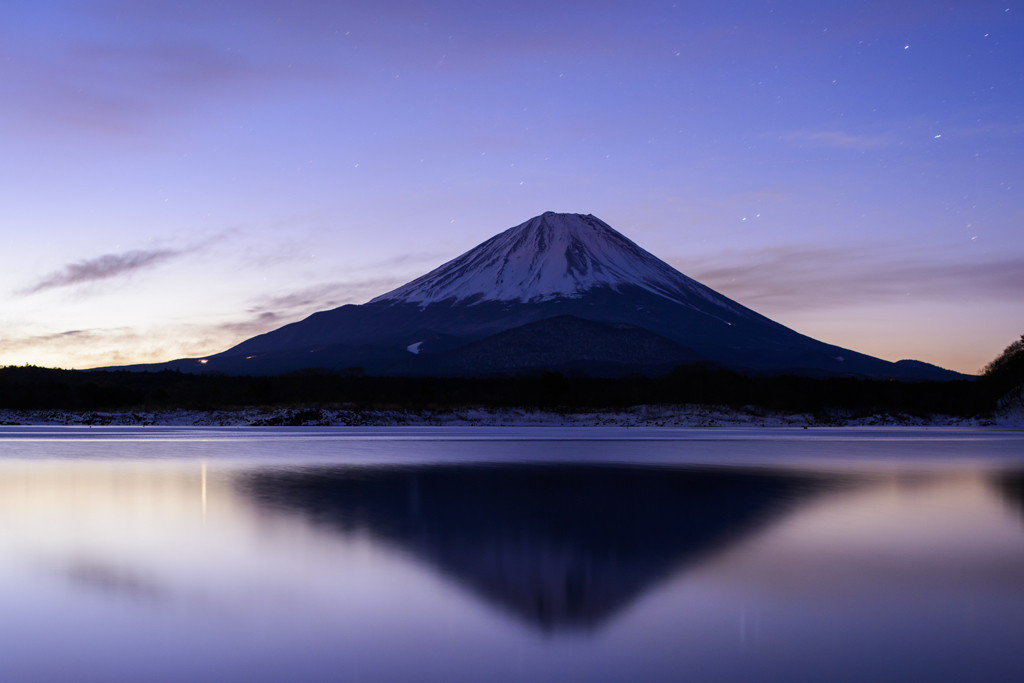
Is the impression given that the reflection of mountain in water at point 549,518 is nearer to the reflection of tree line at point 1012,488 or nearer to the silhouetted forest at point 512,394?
the reflection of tree line at point 1012,488

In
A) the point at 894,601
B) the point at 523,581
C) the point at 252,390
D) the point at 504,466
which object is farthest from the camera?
the point at 252,390

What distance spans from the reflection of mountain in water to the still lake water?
0.06 m

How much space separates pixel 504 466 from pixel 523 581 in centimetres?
1518

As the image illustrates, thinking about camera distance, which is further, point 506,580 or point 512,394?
point 512,394

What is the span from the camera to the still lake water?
20.2 feet

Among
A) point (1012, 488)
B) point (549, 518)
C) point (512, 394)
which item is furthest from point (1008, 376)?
point (549, 518)

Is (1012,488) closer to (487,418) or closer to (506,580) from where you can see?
(506,580)

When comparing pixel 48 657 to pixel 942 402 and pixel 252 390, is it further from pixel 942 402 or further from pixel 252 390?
pixel 942 402

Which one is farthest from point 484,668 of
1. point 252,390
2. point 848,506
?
point 252,390

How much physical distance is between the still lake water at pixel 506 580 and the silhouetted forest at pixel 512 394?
52.2 metres

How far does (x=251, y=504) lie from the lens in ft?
48.3

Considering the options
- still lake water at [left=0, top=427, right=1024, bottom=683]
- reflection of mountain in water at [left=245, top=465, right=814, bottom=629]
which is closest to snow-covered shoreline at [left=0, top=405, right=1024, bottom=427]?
reflection of mountain in water at [left=245, top=465, right=814, bottom=629]

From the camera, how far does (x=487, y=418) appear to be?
6888 cm

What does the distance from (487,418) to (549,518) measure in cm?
5591
